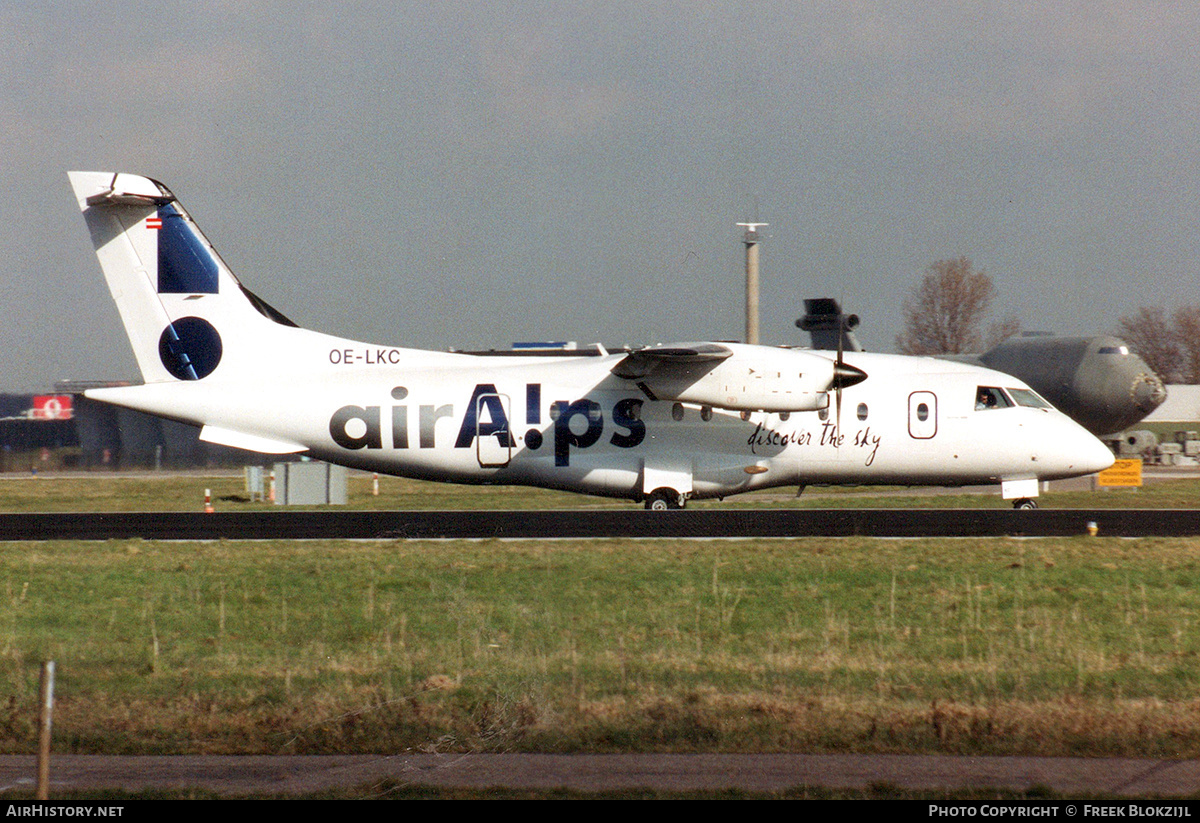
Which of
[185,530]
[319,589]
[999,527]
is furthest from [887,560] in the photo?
[185,530]

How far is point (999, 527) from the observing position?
2291 centimetres

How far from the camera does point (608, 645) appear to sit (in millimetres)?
13133

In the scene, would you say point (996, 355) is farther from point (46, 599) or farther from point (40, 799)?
point (40, 799)

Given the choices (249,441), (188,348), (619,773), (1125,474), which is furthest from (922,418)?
(619,773)

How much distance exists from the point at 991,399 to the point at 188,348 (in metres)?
18.8

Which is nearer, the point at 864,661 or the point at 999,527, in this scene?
the point at 864,661

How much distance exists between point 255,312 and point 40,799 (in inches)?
891

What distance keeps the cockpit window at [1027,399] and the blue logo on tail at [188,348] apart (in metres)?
18.8

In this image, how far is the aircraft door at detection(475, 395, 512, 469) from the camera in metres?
27.3

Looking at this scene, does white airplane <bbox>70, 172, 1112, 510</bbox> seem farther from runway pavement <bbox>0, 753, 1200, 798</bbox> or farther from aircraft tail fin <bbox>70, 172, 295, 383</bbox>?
runway pavement <bbox>0, 753, 1200, 798</bbox>

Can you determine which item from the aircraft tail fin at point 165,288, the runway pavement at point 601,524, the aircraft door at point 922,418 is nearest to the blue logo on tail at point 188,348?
the aircraft tail fin at point 165,288

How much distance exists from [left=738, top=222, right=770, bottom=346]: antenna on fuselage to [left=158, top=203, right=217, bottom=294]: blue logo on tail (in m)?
47.9

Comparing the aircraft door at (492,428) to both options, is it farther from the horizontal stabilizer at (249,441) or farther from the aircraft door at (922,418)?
the aircraft door at (922,418)

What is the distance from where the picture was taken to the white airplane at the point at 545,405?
87.8 ft
